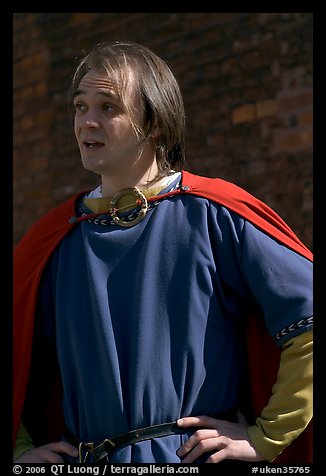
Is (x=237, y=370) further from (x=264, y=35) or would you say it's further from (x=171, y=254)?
(x=264, y=35)

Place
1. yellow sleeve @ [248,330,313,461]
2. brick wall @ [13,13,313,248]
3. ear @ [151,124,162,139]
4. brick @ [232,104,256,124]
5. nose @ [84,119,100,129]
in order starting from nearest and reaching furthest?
yellow sleeve @ [248,330,313,461] < nose @ [84,119,100,129] < ear @ [151,124,162,139] < brick wall @ [13,13,313,248] < brick @ [232,104,256,124]

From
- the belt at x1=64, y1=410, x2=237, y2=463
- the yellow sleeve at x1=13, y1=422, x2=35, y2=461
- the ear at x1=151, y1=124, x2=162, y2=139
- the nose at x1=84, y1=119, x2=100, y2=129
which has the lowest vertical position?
the yellow sleeve at x1=13, y1=422, x2=35, y2=461

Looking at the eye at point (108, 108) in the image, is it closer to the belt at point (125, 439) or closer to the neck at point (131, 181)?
the neck at point (131, 181)

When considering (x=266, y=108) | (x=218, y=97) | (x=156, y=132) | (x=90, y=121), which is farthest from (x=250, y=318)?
(x=218, y=97)

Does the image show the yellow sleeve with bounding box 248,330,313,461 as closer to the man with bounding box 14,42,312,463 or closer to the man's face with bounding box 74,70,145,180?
the man with bounding box 14,42,312,463

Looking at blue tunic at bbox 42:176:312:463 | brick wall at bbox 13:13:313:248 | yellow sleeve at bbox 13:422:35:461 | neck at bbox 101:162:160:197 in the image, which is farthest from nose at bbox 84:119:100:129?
brick wall at bbox 13:13:313:248

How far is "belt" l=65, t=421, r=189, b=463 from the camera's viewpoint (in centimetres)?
224

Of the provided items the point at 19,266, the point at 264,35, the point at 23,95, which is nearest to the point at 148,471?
the point at 19,266

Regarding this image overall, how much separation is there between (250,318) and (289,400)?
0.89 ft

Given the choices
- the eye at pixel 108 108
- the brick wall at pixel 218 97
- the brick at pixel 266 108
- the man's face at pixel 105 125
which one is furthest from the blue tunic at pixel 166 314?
the brick at pixel 266 108

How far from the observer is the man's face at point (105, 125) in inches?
92.5

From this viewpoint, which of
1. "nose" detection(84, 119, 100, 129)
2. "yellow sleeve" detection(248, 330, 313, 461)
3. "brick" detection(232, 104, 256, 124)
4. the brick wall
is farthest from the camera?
"brick" detection(232, 104, 256, 124)

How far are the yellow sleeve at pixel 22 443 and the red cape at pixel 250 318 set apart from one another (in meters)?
0.03

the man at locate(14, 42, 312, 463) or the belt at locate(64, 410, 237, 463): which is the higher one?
the man at locate(14, 42, 312, 463)
